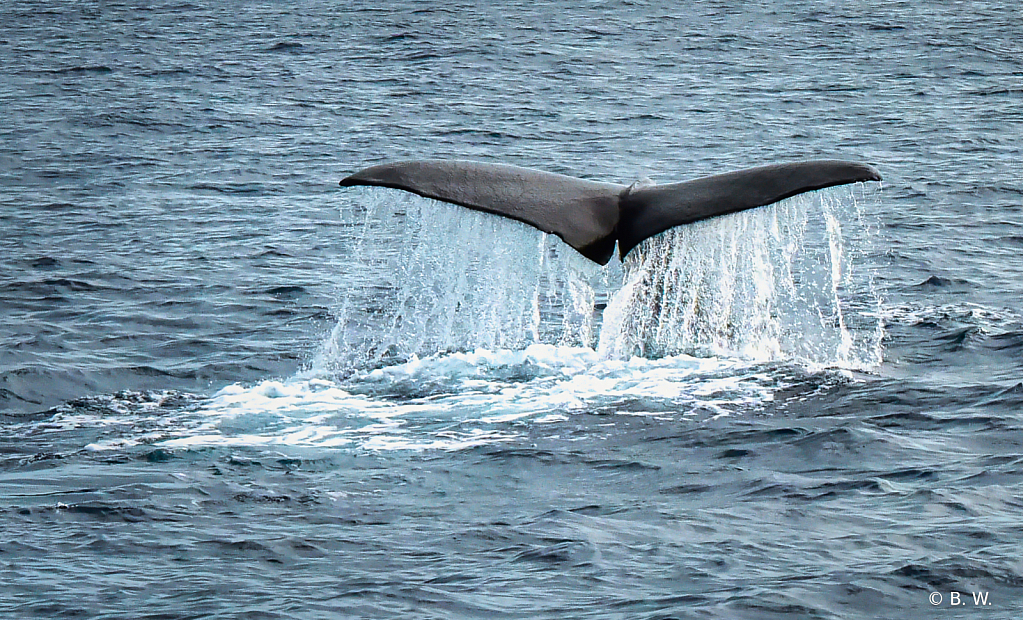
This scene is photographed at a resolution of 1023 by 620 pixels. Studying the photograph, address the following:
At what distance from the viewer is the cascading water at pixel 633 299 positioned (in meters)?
9.34

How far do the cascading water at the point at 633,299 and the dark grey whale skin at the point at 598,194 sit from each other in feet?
0.38

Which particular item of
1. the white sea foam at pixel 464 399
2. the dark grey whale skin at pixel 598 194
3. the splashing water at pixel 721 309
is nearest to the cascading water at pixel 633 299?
the splashing water at pixel 721 309

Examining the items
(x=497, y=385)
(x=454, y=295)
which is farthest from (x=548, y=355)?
(x=454, y=295)

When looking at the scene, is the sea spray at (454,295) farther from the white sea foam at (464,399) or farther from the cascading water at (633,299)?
the white sea foam at (464,399)

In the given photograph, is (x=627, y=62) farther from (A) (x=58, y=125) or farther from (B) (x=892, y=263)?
(B) (x=892, y=263)

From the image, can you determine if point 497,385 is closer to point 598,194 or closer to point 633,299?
point 633,299

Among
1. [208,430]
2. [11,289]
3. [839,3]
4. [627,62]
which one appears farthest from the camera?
[839,3]

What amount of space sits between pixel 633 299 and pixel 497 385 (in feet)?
3.48

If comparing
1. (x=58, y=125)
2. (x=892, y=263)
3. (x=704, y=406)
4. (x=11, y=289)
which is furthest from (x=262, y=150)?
→ (x=704, y=406)

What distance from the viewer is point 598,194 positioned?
9.31 meters

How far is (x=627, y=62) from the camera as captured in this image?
28.4 m

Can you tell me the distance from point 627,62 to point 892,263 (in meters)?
15.0

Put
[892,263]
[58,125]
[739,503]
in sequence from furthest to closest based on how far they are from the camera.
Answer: [58,125], [892,263], [739,503]

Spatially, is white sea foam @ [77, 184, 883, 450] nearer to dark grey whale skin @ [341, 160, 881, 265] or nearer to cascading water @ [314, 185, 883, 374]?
cascading water @ [314, 185, 883, 374]
